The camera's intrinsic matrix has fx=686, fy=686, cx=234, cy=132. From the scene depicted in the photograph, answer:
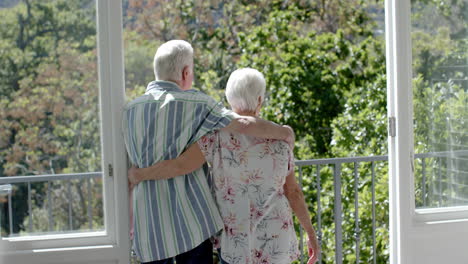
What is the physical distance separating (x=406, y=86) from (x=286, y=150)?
0.87 metres

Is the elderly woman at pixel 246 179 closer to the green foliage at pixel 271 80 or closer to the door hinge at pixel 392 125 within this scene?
the green foliage at pixel 271 80

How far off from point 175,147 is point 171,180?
133 millimetres

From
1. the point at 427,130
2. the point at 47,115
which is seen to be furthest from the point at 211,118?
the point at 427,130

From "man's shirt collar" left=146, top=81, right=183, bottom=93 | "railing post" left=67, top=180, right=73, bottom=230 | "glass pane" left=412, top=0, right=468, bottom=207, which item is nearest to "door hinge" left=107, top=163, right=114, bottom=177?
"railing post" left=67, top=180, right=73, bottom=230

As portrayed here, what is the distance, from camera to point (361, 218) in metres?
6.02

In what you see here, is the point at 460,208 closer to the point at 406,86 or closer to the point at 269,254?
the point at 406,86

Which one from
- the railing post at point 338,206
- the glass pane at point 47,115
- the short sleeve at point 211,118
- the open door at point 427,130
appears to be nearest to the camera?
the short sleeve at point 211,118

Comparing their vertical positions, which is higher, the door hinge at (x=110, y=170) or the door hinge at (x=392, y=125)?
the door hinge at (x=392, y=125)

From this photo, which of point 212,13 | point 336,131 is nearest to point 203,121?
point 336,131

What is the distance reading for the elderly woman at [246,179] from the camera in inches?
103

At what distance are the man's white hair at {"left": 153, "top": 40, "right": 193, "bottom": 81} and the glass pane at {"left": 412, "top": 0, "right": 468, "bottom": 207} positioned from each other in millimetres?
1205

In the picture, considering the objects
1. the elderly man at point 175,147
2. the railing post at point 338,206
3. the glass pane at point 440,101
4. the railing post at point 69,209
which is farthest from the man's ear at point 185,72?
the railing post at point 338,206

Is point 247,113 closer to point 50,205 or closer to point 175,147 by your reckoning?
point 175,147

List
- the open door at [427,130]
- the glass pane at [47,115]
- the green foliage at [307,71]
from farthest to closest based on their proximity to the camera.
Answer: the green foliage at [307,71]
the open door at [427,130]
the glass pane at [47,115]
